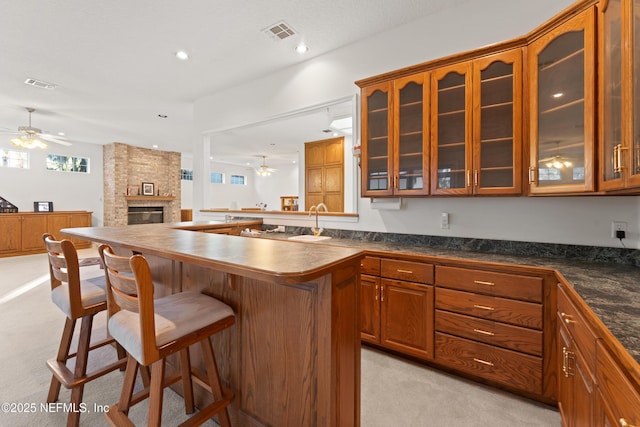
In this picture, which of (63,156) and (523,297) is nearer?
(523,297)

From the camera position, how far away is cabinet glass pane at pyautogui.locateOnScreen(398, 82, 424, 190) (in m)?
2.45

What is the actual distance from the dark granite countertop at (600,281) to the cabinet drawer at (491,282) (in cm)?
11

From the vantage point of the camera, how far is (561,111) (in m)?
1.80

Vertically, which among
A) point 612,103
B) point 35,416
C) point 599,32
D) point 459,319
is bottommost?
point 35,416

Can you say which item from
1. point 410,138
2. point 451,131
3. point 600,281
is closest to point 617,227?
point 600,281

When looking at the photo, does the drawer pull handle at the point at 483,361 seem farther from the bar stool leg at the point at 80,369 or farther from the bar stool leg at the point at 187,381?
the bar stool leg at the point at 80,369

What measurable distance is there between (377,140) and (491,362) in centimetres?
196

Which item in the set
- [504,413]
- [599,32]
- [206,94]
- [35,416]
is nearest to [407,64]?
[599,32]

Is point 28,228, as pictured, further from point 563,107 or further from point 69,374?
point 563,107

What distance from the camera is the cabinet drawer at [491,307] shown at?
1.77 metres

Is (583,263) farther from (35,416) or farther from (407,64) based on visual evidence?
(35,416)

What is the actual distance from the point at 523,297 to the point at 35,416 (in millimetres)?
3081

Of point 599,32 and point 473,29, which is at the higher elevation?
point 473,29

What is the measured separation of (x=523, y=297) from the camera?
1797mm
